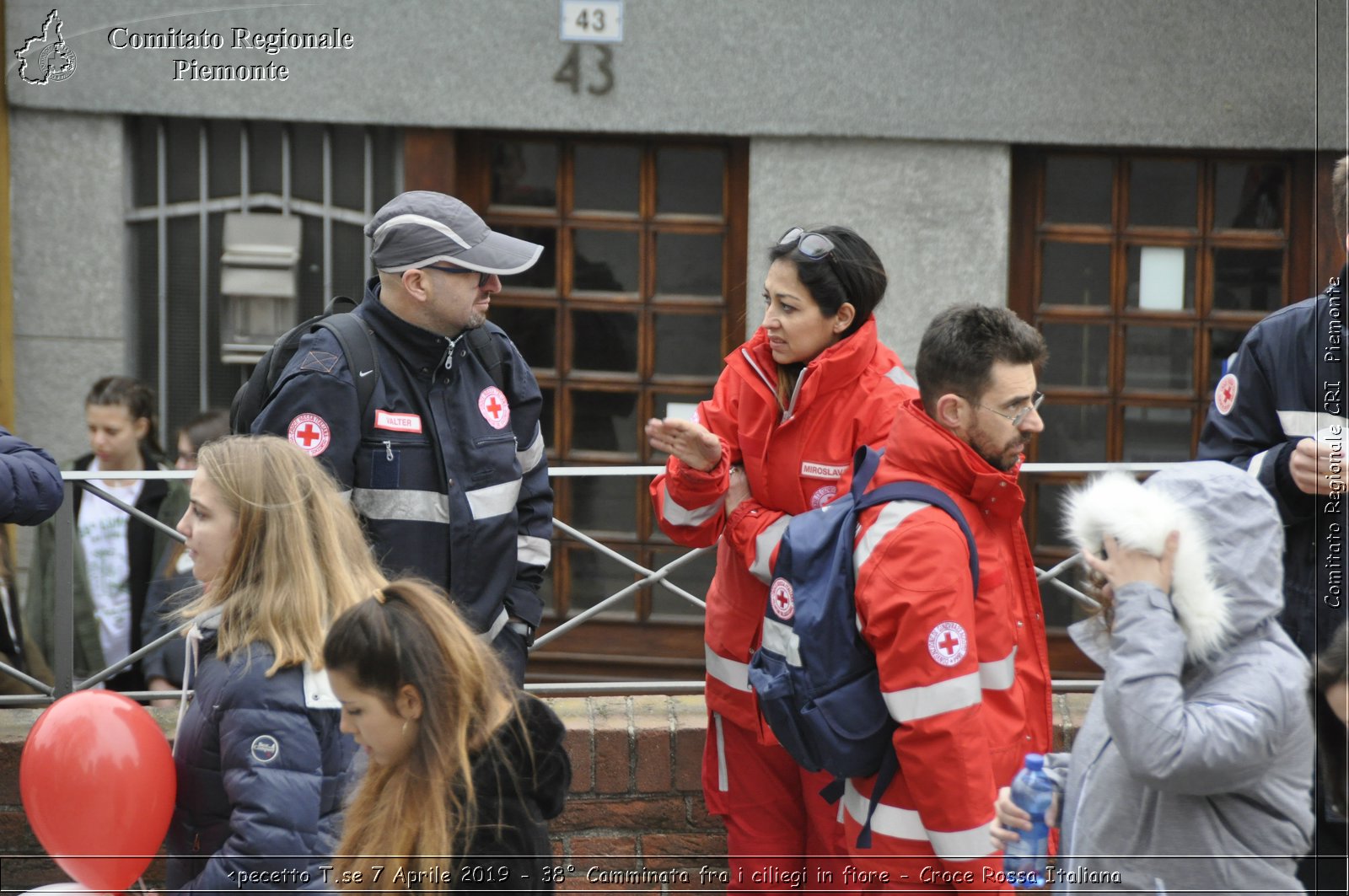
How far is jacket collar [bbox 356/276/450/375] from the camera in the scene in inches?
149

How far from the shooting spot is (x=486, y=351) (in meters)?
4.00

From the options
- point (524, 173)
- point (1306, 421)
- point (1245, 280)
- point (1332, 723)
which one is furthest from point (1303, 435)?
point (524, 173)

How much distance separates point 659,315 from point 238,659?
4440mm

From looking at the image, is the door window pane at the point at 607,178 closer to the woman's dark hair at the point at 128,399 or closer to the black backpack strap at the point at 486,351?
the woman's dark hair at the point at 128,399

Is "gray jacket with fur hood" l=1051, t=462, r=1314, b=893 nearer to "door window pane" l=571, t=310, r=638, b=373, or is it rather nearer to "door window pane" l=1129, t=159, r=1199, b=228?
"door window pane" l=571, t=310, r=638, b=373

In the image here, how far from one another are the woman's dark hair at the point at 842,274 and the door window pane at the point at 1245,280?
3.88m

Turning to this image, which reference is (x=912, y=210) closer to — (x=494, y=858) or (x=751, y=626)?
(x=751, y=626)

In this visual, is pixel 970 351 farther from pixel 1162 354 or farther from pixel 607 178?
pixel 1162 354

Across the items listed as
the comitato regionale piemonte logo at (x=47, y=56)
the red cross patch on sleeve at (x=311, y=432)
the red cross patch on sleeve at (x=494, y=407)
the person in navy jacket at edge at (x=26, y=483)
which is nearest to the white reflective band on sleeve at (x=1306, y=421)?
the red cross patch on sleeve at (x=494, y=407)

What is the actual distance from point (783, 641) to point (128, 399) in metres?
3.49

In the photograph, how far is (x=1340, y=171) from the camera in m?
3.64

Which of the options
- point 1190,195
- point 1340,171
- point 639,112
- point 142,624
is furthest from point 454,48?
point 1340,171

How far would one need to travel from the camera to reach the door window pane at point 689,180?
704 cm

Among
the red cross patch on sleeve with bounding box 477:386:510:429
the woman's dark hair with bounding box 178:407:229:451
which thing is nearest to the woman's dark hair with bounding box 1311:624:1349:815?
the red cross patch on sleeve with bounding box 477:386:510:429
